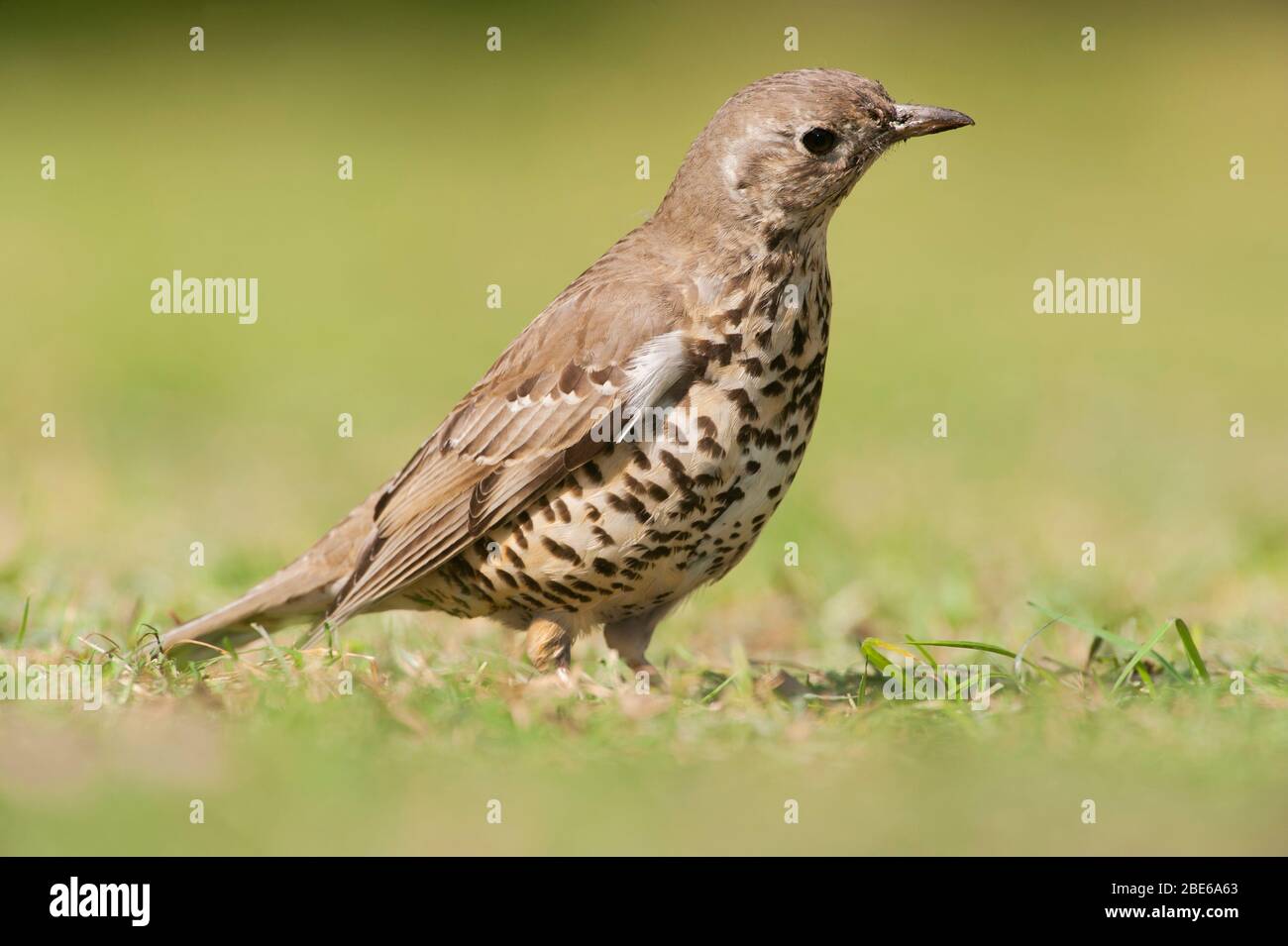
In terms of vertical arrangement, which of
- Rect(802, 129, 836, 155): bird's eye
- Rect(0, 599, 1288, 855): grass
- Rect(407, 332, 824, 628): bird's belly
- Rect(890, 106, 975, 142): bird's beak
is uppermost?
Rect(890, 106, 975, 142): bird's beak

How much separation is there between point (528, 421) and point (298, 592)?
111cm

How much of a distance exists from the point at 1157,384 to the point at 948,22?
12.7 meters

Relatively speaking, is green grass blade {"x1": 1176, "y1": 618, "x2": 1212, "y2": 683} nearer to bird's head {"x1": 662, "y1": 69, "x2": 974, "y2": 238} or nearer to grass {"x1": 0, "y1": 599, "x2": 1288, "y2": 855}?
grass {"x1": 0, "y1": 599, "x2": 1288, "y2": 855}

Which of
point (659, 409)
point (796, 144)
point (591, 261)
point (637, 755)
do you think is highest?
point (591, 261)

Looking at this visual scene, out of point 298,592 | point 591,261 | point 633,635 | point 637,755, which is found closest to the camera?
point 637,755

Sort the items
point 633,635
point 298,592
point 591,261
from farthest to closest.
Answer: point 591,261, point 298,592, point 633,635

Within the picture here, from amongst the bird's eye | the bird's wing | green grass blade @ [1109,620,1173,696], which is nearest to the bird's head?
the bird's eye

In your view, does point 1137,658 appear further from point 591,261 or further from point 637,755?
point 591,261

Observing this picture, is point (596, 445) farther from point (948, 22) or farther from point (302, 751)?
point (948, 22)

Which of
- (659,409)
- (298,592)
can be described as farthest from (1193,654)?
(298,592)

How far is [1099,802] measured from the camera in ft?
13.3

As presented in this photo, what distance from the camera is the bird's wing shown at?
4.84m

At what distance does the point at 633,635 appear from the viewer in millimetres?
5387

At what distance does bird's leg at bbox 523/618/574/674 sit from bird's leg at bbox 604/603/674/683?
0.24m
